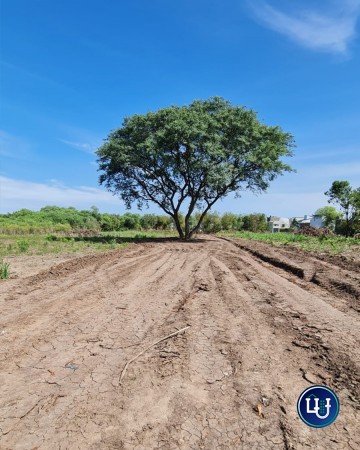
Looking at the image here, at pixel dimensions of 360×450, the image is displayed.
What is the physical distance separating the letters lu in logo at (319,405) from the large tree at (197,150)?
17248 mm

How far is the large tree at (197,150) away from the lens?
1847cm

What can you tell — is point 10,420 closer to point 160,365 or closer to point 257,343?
point 160,365

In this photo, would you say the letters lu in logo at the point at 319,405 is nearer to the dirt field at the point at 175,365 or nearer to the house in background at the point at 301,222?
the dirt field at the point at 175,365

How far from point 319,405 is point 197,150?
61.0 feet

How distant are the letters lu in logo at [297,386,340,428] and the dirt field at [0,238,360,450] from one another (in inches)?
30.3

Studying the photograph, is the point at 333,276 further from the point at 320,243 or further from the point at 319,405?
A: the point at 320,243

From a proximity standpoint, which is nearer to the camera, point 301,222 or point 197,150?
point 197,150

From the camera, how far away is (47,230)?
3014cm

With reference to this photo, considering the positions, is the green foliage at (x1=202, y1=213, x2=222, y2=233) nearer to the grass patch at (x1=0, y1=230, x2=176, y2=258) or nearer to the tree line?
the tree line

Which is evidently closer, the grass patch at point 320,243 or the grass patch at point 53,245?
the grass patch at point 53,245

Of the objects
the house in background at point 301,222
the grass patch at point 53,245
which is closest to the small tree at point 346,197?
the house in background at point 301,222

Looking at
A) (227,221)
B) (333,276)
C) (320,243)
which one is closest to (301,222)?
(227,221)

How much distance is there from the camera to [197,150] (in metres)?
19.3

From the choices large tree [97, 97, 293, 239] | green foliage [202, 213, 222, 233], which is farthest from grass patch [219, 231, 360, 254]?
green foliage [202, 213, 222, 233]
